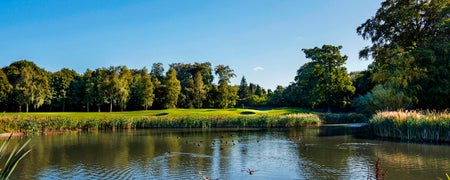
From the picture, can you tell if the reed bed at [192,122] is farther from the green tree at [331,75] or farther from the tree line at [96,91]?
the tree line at [96,91]

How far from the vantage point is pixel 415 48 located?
3067 centimetres

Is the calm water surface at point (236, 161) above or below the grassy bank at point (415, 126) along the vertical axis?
below

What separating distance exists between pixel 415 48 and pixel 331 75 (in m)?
32.8

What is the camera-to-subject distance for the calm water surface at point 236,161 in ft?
47.8

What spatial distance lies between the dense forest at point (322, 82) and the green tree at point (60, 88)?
6.5 inches

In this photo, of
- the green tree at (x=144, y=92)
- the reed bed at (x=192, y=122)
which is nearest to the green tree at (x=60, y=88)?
the green tree at (x=144, y=92)

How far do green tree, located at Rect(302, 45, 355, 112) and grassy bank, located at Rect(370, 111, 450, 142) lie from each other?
35.5 meters

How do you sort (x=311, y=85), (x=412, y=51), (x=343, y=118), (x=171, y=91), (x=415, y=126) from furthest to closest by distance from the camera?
(x=171, y=91), (x=311, y=85), (x=343, y=118), (x=412, y=51), (x=415, y=126)

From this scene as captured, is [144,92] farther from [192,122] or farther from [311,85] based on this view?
[311,85]

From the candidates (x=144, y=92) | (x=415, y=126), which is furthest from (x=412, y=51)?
(x=144, y=92)

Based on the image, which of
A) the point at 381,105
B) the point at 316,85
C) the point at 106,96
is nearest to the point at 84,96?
the point at 106,96

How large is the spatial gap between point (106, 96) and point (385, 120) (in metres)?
51.2

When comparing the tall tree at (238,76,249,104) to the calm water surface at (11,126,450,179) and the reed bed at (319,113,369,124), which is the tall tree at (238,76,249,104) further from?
the calm water surface at (11,126,450,179)

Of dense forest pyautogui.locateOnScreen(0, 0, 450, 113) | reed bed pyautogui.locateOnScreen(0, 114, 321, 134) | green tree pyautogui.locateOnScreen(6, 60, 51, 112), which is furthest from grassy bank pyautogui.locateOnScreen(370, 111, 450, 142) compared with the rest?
green tree pyautogui.locateOnScreen(6, 60, 51, 112)
